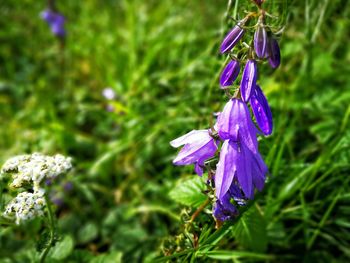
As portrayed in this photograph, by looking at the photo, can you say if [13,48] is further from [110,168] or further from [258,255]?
[258,255]

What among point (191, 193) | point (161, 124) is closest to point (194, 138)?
point (191, 193)

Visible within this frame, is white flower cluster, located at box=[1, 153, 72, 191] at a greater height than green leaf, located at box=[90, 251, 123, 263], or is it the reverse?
white flower cluster, located at box=[1, 153, 72, 191]

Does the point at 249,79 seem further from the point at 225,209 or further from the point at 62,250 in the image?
the point at 62,250

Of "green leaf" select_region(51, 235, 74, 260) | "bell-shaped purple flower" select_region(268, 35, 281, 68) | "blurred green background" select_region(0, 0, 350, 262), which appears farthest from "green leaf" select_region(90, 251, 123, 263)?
"bell-shaped purple flower" select_region(268, 35, 281, 68)

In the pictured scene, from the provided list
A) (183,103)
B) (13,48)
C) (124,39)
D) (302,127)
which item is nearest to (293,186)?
(302,127)

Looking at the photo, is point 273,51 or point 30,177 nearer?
point 273,51

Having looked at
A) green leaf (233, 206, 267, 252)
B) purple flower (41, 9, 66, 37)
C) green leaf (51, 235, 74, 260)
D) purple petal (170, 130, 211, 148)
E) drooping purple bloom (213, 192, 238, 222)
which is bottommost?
green leaf (233, 206, 267, 252)

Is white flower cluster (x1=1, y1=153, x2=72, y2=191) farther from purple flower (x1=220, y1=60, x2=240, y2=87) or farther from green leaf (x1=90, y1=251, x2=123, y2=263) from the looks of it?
purple flower (x1=220, y1=60, x2=240, y2=87)
